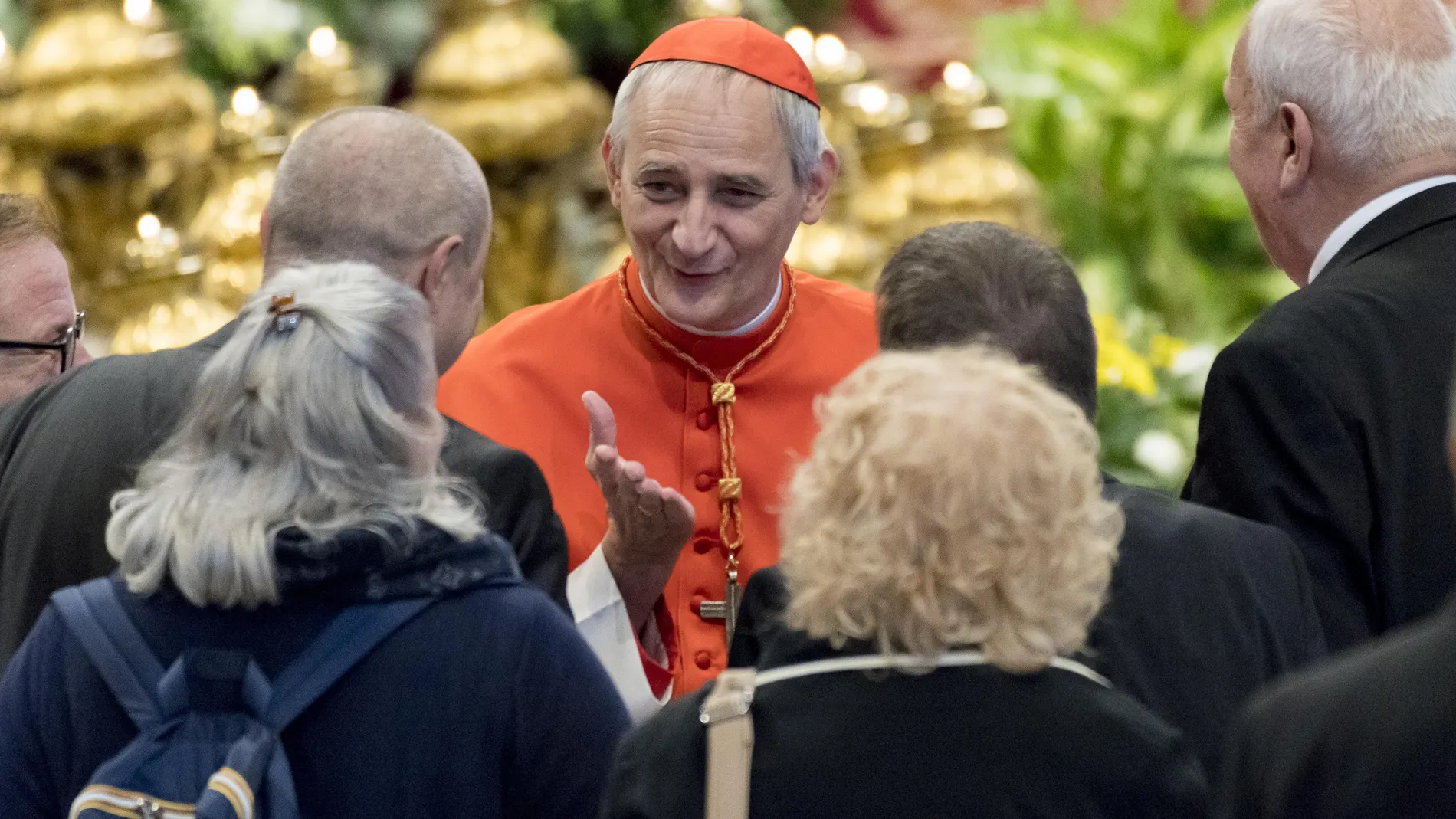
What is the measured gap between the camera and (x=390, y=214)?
3.17 meters

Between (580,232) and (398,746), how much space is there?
4092 millimetres

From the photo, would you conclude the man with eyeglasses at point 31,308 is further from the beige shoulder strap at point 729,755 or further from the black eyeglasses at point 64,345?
the beige shoulder strap at point 729,755

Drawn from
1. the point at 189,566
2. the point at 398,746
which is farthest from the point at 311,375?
the point at 398,746

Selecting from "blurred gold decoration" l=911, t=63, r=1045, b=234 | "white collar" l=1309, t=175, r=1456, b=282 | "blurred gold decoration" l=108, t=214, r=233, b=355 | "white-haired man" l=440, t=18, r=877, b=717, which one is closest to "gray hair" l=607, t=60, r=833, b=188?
"white-haired man" l=440, t=18, r=877, b=717

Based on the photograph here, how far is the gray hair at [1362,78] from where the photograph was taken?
11.0 ft

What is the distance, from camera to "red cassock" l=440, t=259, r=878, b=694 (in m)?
3.74

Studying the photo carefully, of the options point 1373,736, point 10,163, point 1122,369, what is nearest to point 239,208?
point 10,163

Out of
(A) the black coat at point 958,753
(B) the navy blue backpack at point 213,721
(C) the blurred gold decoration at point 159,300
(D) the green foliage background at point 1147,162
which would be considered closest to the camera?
(A) the black coat at point 958,753

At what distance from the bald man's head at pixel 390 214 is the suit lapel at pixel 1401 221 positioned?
1.34 meters

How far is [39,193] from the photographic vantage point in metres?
5.50

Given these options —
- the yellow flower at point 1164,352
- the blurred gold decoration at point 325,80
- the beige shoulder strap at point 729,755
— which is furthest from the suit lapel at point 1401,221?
the blurred gold decoration at point 325,80

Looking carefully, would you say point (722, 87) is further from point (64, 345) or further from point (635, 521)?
point (64, 345)

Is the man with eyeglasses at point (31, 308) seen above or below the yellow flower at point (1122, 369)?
above

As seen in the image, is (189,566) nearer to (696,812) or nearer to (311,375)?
(311,375)
